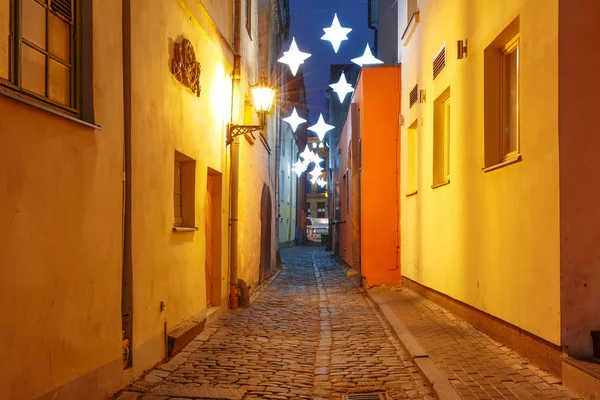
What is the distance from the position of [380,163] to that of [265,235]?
13.0 ft

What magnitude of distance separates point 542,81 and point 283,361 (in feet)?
13.0

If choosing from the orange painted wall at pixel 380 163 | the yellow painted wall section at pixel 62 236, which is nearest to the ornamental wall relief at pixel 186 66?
the yellow painted wall section at pixel 62 236

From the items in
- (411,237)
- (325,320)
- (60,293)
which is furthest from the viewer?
(411,237)

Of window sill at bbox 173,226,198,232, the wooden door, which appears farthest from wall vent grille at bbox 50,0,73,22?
the wooden door

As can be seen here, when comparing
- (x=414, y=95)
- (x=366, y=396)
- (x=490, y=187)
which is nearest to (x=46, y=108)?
(x=366, y=396)

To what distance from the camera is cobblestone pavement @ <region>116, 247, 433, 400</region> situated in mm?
5590

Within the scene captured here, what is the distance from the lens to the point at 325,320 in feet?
32.1

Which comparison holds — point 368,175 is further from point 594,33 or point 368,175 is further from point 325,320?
point 594,33

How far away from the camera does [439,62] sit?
31.9 feet

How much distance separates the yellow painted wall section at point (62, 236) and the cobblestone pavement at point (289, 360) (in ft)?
3.11

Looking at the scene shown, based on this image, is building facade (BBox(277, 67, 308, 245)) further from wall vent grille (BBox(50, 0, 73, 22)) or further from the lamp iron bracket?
wall vent grille (BBox(50, 0, 73, 22))

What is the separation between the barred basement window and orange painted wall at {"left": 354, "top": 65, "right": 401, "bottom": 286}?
10031mm

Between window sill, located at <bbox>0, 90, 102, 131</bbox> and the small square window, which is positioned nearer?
window sill, located at <bbox>0, 90, 102, 131</bbox>

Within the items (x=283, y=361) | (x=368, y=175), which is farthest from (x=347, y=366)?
(x=368, y=175)
